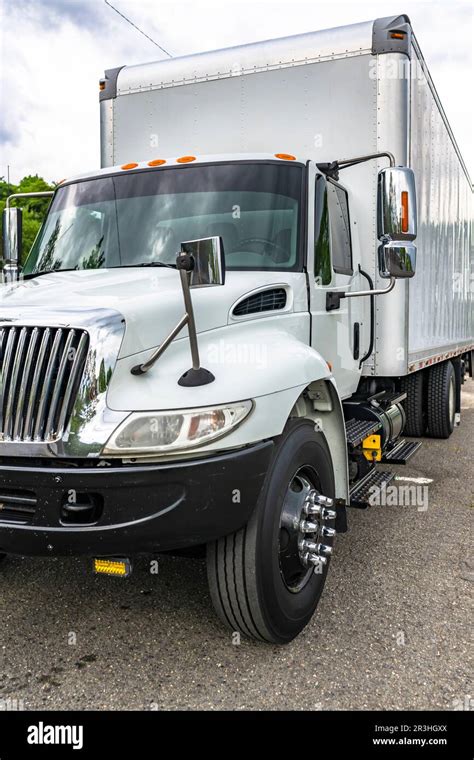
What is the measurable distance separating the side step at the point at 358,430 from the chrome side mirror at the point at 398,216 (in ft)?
4.01

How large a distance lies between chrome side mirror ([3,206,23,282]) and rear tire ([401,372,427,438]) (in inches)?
175

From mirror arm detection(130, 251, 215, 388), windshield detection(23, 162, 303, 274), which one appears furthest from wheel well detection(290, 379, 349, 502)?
mirror arm detection(130, 251, 215, 388)

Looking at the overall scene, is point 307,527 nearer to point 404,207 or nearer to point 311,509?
point 311,509

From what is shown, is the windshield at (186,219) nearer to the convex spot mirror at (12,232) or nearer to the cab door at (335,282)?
the cab door at (335,282)

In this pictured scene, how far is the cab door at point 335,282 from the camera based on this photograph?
3952mm

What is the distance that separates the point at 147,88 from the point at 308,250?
2636 mm

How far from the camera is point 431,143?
6.24 m

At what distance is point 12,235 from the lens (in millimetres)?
4867

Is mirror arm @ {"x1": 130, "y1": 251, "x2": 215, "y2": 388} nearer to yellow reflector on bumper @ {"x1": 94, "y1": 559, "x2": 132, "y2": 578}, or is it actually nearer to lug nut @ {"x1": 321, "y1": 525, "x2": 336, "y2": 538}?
yellow reflector on bumper @ {"x1": 94, "y1": 559, "x2": 132, "y2": 578}

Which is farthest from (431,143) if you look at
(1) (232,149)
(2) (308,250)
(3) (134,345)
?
(3) (134,345)

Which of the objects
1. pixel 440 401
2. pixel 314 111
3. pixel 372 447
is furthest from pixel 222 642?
pixel 440 401

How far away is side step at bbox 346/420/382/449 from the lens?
14.6 ft

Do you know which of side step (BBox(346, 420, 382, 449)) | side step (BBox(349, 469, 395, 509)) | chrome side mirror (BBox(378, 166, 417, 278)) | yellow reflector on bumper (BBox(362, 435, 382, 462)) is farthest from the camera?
yellow reflector on bumper (BBox(362, 435, 382, 462))
